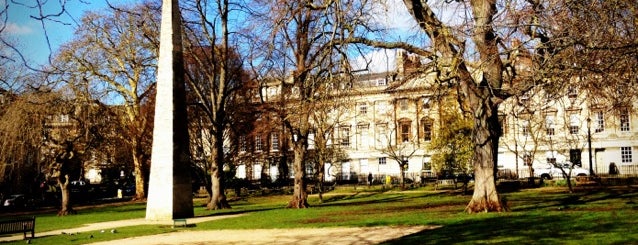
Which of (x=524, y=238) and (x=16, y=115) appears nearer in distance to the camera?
(x=524, y=238)

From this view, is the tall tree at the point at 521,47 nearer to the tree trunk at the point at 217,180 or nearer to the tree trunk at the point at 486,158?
the tree trunk at the point at 486,158

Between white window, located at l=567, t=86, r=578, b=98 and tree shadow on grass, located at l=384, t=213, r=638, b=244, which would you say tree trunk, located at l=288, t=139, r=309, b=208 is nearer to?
tree shadow on grass, located at l=384, t=213, r=638, b=244

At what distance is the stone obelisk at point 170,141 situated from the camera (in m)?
22.0

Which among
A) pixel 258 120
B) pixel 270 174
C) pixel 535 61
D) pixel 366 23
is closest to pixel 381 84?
pixel 270 174

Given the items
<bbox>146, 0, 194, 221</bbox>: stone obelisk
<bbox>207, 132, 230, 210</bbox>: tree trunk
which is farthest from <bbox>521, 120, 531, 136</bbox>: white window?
<bbox>207, 132, 230, 210</bbox>: tree trunk

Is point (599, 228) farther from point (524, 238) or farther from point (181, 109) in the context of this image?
point (181, 109)

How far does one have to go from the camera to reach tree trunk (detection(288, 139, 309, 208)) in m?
27.0

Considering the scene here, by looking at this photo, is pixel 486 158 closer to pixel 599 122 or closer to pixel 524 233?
pixel 524 233

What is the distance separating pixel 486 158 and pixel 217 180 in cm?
1589

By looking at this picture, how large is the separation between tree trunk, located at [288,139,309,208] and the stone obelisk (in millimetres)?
5657

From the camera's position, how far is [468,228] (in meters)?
13.8

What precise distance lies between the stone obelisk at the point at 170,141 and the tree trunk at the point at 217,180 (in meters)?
7.04

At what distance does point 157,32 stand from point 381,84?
108 feet

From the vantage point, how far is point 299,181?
27.2 meters
